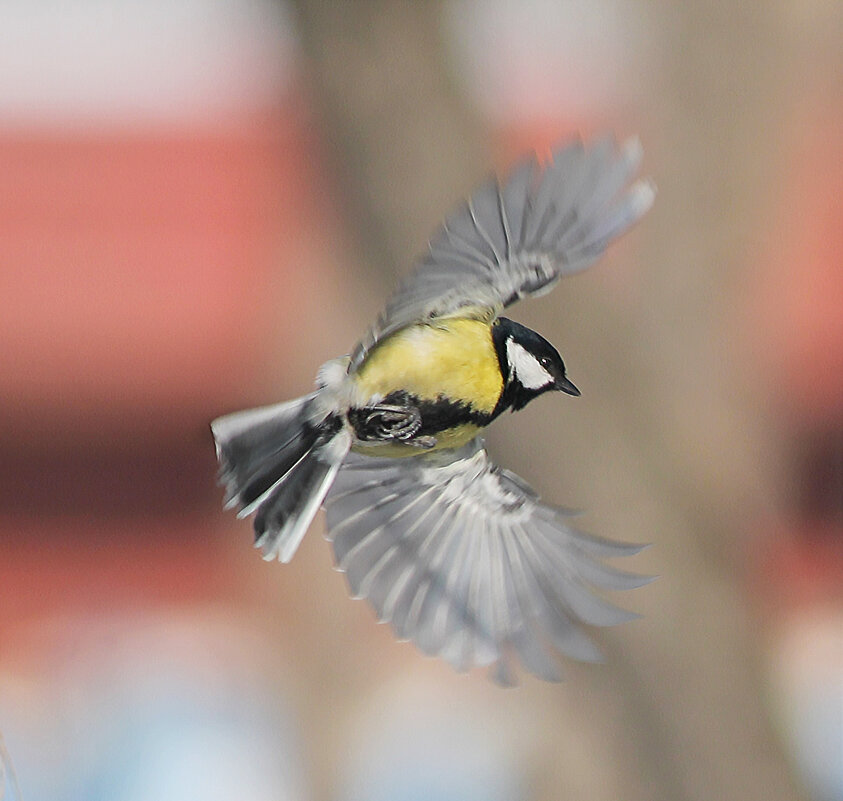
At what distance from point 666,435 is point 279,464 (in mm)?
1134

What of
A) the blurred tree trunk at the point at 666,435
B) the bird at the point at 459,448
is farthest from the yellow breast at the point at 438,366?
the blurred tree trunk at the point at 666,435

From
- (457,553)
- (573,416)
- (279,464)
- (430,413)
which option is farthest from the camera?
(573,416)

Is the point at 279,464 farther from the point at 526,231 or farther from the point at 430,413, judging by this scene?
the point at 526,231

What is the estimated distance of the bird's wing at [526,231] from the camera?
3.28 ft

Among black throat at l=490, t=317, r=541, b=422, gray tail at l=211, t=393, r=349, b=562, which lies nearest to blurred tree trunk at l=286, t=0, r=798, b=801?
black throat at l=490, t=317, r=541, b=422

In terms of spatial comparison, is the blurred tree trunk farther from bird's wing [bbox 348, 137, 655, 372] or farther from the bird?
bird's wing [bbox 348, 137, 655, 372]

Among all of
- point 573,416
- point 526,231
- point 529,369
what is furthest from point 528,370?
point 573,416

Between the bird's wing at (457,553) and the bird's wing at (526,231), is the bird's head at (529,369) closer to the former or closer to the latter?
the bird's wing at (526,231)

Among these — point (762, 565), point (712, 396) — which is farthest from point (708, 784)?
point (712, 396)

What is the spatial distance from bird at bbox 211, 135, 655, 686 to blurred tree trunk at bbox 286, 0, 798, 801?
19.4 inches

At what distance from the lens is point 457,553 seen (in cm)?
144

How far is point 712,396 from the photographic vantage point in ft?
6.97

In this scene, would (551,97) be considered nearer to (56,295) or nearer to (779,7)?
(779,7)

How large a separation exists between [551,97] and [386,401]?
2.28 m
